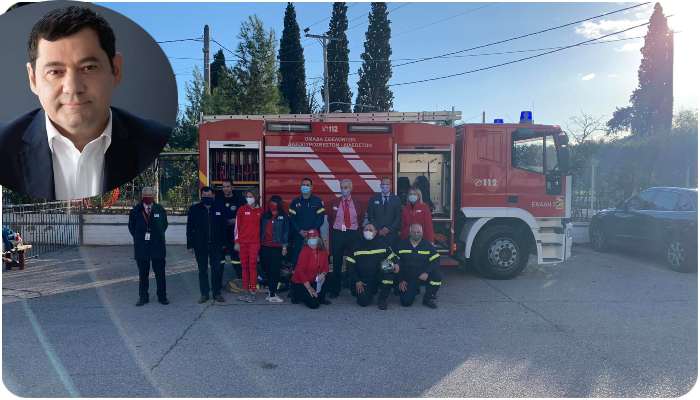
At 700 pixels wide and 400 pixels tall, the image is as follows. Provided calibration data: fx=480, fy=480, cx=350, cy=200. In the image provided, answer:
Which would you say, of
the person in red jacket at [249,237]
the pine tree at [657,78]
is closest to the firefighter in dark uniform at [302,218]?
the person in red jacket at [249,237]

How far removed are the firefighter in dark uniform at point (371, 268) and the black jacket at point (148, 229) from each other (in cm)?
268

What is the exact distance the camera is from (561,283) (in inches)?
320

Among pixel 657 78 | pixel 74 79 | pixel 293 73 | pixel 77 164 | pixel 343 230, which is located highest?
pixel 293 73

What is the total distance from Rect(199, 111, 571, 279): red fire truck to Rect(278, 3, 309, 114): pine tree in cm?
1948

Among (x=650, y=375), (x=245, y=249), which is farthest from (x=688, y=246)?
(x=245, y=249)

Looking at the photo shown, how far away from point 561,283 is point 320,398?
569 centimetres

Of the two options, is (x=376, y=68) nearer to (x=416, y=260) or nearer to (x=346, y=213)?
(x=346, y=213)

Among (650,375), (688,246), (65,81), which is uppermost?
(65,81)

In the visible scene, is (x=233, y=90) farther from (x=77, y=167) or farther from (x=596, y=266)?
(x=77, y=167)

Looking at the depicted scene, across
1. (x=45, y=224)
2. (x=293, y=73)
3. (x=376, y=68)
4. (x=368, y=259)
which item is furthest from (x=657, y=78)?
(x=45, y=224)

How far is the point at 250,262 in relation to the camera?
701cm

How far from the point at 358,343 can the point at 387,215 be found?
8.27 ft

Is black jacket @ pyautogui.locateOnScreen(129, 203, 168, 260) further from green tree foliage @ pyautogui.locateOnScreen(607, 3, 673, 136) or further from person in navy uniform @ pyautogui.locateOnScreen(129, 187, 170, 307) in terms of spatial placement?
green tree foliage @ pyautogui.locateOnScreen(607, 3, 673, 136)

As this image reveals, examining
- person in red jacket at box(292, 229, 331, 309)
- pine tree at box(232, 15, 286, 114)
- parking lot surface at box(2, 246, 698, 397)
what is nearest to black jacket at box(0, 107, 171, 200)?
parking lot surface at box(2, 246, 698, 397)
